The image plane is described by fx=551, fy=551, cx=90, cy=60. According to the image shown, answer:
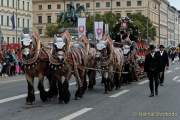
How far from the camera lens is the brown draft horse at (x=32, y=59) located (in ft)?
49.6

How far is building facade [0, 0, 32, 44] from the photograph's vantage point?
105 meters

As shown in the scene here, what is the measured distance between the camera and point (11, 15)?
105438 mm

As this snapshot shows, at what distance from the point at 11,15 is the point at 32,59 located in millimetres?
91705

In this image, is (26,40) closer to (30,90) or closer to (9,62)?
(30,90)

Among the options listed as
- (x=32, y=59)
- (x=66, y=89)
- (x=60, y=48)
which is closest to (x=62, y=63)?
(x=60, y=48)

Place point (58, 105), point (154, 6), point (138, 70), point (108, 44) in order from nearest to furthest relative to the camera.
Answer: point (58, 105)
point (108, 44)
point (138, 70)
point (154, 6)

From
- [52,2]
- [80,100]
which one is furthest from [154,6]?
[80,100]

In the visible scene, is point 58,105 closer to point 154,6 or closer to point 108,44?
point 108,44

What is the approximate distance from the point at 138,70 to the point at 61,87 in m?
11.1

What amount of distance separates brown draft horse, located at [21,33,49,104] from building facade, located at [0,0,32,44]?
8463 cm

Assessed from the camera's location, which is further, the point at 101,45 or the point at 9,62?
the point at 9,62

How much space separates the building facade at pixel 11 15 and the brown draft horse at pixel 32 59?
278 ft

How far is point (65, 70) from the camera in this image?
617 inches

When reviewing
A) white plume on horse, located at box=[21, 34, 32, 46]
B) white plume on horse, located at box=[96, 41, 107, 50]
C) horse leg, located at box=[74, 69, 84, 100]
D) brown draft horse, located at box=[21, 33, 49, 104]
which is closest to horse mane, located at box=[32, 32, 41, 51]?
brown draft horse, located at box=[21, 33, 49, 104]
